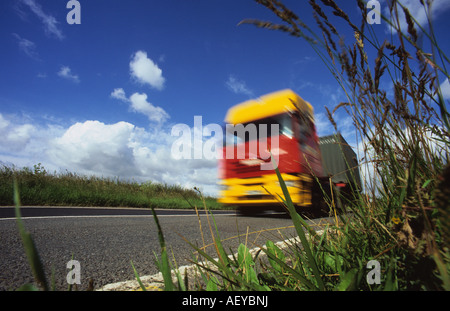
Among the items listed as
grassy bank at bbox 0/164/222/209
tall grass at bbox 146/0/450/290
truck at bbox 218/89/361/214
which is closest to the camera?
tall grass at bbox 146/0/450/290

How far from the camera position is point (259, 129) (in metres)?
5.24

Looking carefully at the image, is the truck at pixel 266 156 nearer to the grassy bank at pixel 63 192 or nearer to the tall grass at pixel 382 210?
the grassy bank at pixel 63 192

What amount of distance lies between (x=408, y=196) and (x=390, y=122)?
0.44 meters

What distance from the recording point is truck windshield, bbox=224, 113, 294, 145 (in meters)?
4.90

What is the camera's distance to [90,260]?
5.03 ft

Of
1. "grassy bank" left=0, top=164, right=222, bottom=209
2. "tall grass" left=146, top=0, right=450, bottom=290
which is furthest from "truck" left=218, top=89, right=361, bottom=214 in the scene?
"tall grass" left=146, top=0, right=450, bottom=290

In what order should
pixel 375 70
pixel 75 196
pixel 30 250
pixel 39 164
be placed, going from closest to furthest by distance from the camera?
pixel 30 250, pixel 375 70, pixel 75 196, pixel 39 164

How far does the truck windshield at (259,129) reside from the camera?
490 centimetres

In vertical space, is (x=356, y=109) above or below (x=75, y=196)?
above

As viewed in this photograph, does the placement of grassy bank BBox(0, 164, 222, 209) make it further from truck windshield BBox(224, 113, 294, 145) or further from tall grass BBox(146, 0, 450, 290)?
tall grass BBox(146, 0, 450, 290)

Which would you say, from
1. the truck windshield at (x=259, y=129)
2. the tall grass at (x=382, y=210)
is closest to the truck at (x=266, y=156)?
the truck windshield at (x=259, y=129)

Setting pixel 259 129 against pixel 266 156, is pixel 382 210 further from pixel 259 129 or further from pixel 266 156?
pixel 259 129
